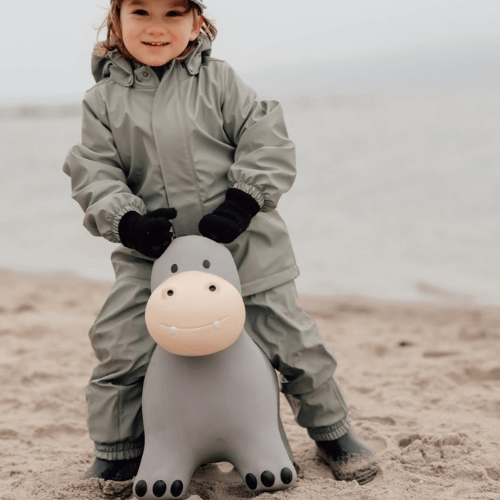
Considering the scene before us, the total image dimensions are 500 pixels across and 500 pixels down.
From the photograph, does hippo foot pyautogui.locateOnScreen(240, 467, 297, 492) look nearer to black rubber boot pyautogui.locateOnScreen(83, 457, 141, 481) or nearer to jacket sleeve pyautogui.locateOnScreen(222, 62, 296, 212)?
black rubber boot pyautogui.locateOnScreen(83, 457, 141, 481)

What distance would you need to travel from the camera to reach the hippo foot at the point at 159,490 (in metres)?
1.89

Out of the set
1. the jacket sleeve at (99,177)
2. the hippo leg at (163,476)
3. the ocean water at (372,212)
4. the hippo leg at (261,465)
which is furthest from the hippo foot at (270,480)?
the ocean water at (372,212)

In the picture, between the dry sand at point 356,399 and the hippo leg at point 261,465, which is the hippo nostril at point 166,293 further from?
the dry sand at point 356,399

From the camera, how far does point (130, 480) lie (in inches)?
84.2

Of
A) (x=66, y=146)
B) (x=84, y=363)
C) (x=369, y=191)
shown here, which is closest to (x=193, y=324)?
(x=84, y=363)

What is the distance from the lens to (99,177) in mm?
1975

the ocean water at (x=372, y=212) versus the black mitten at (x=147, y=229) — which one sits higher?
the black mitten at (x=147, y=229)

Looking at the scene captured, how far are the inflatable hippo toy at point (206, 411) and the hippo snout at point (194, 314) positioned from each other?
4 centimetres

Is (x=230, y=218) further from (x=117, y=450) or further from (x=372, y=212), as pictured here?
(x=372, y=212)

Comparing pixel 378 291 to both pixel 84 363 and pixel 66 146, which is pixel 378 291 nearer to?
pixel 84 363

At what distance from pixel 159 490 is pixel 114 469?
310mm

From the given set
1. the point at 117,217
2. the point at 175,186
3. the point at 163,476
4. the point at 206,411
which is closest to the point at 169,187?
the point at 175,186

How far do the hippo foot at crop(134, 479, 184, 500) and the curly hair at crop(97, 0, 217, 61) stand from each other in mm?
1154

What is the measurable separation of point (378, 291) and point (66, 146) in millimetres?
→ 8016
